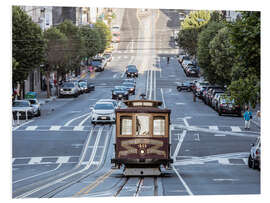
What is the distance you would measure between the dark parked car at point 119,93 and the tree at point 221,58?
32.3ft

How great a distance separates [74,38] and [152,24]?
24.0m

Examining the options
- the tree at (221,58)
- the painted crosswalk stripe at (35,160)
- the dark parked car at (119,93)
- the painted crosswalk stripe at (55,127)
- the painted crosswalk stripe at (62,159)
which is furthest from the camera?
the tree at (221,58)

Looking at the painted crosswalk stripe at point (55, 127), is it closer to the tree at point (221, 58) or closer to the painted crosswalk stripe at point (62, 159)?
the painted crosswalk stripe at point (62, 159)

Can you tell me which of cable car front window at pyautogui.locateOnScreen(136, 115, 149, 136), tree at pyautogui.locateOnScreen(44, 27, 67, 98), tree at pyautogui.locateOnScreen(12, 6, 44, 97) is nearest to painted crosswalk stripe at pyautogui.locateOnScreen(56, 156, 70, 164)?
cable car front window at pyautogui.locateOnScreen(136, 115, 149, 136)

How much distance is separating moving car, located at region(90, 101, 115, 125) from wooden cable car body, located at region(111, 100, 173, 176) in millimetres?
17647

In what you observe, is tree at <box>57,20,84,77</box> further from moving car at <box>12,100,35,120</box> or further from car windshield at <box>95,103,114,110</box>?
moving car at <box>12,100,35,120</box>

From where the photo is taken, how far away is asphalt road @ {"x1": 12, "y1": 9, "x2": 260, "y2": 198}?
25.9 meters

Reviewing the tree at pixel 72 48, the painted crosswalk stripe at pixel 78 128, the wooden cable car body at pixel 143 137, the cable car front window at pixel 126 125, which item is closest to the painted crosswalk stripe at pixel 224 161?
the wooden cable car body at pixel 143 137

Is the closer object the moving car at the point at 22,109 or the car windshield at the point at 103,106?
the car windshield at the point at 103,106

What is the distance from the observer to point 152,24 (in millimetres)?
45125

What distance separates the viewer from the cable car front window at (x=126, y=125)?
93.5 ft

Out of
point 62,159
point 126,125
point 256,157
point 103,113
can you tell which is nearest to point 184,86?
point 103,113

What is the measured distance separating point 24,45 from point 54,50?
13339 mm
